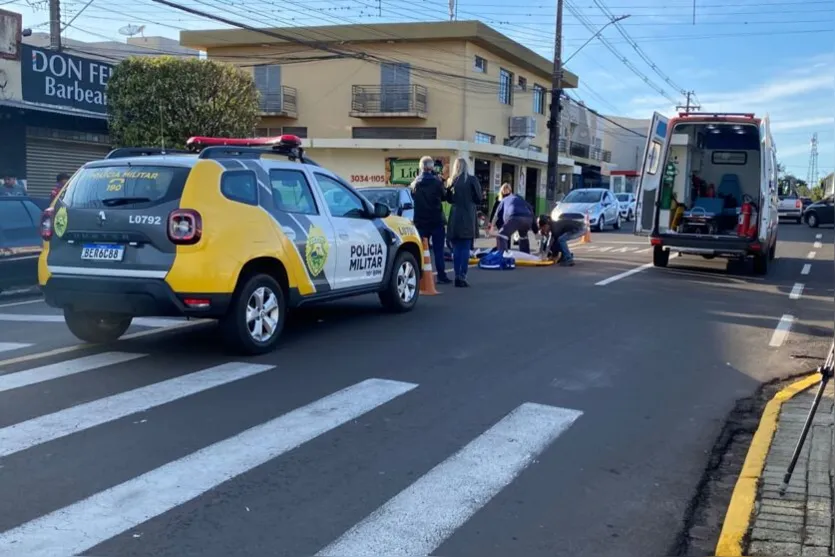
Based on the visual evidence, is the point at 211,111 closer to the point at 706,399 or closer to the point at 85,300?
the point at 85,300

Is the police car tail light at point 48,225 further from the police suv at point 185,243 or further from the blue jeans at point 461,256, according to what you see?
the blue jeans at point 461,256

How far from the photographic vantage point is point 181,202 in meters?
7.21

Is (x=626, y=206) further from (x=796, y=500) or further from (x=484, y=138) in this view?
(x=796, y=500)

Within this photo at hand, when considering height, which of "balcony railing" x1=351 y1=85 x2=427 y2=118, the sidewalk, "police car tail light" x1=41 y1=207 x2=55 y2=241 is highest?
"balcony railing" x1=351 y1=85 x2=427 y2=118

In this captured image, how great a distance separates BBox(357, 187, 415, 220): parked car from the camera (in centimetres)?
1772

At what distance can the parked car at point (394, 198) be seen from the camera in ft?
58.1

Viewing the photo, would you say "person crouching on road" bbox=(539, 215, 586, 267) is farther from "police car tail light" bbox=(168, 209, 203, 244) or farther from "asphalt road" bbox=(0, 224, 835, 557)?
"police car tail light" bbox=(168, 209, 203, 244)

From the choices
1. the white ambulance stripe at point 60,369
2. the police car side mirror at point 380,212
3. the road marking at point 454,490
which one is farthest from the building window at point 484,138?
the road marking at point 454,490

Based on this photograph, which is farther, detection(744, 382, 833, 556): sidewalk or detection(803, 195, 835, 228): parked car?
detection(803, 195, 835, 228): parked car

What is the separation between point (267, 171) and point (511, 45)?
33.3 metres

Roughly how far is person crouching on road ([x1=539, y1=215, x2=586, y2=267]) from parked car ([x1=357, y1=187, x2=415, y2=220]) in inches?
110

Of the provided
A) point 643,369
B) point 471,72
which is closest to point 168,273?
point 643,369

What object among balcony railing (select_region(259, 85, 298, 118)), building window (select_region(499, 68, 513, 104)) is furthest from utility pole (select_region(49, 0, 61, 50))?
building window (select_region(499, 68, 513, 104))

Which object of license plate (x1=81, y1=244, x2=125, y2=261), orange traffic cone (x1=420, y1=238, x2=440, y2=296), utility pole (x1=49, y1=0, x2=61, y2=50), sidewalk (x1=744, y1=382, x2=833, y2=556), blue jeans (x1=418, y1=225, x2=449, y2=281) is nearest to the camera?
sidewalk (x1=744, y1=382, x2=833, y2=556)
